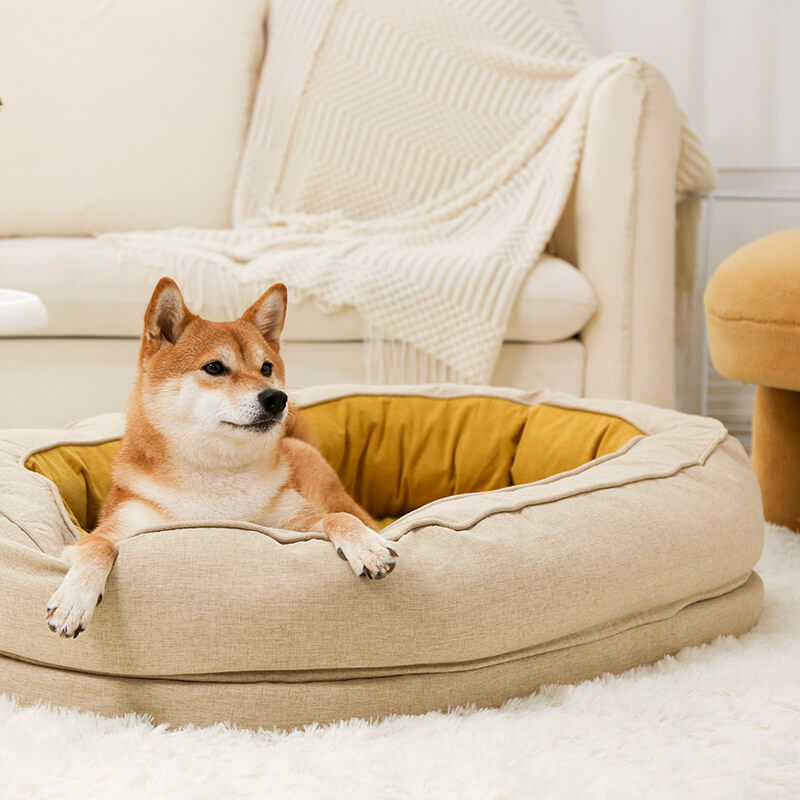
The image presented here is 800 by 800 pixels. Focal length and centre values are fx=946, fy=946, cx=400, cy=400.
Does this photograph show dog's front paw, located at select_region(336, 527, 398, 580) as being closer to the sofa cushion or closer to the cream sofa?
the cream sofa

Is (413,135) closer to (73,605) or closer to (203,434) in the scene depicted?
(203,434)

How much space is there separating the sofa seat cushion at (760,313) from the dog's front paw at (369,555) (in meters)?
0.98

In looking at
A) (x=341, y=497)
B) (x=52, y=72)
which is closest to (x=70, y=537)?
(x=341, y=497)

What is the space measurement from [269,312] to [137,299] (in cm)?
98

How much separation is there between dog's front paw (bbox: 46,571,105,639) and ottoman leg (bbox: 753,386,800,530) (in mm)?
1466

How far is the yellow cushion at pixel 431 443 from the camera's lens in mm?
1909

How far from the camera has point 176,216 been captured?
299cm

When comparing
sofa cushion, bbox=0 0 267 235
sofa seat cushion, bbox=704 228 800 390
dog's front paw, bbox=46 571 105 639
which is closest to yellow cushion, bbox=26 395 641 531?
sofa seat cushion, bbox=704 228 800 390

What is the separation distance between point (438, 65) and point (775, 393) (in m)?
1.56

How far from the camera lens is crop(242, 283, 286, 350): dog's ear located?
141 cm

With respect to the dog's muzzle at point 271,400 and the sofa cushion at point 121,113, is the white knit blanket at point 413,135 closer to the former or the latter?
the sofa cushion at point 121,113

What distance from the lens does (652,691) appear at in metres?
1.26

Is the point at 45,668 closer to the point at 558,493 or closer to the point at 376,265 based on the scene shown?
the point at 558,493

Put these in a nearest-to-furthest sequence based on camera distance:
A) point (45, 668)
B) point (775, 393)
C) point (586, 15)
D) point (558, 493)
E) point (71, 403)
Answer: point (45, 668), point (558, 493), point (775, 393), point (71, 403), point (586, 15)
